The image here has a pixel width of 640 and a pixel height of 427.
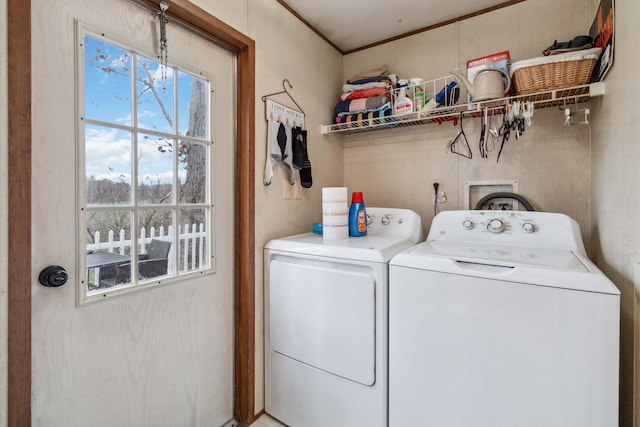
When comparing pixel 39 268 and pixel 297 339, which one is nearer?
pixel 39 268

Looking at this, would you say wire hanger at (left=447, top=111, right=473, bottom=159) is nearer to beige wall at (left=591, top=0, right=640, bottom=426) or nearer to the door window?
beige wall at (left=591, top=0, right=640, bottom=426)

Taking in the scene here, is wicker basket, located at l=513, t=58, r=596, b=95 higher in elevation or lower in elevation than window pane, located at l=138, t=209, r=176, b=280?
higher

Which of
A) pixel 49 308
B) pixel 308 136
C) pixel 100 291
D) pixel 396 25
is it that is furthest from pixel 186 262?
pixel 396 25

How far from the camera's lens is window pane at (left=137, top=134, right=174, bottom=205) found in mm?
1228

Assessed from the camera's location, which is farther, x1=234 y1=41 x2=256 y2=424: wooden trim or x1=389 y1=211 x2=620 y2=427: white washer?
x1=234 y1=41 x2=256 y2=424: wooden trim

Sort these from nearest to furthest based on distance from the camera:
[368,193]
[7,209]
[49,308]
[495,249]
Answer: [7,209], [49,308], [495,249], [368,193]

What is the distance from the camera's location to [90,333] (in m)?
1.07

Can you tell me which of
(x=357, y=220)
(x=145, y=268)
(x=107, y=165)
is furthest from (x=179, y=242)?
(x=357, y=220)

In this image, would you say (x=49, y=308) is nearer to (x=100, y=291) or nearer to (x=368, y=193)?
(x=100, y=291)

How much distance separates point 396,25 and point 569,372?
2.16 meters

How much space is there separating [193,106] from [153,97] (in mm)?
188

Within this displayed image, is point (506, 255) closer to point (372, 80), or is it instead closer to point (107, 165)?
point (372, 80)

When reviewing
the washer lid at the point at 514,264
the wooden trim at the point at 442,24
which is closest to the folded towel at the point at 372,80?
the wooden trim at the point at 442,24

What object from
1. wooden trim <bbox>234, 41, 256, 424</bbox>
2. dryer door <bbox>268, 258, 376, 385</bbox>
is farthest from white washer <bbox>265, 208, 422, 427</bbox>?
wooden trim <bbox>234, 41, 256, 424</bbox>
